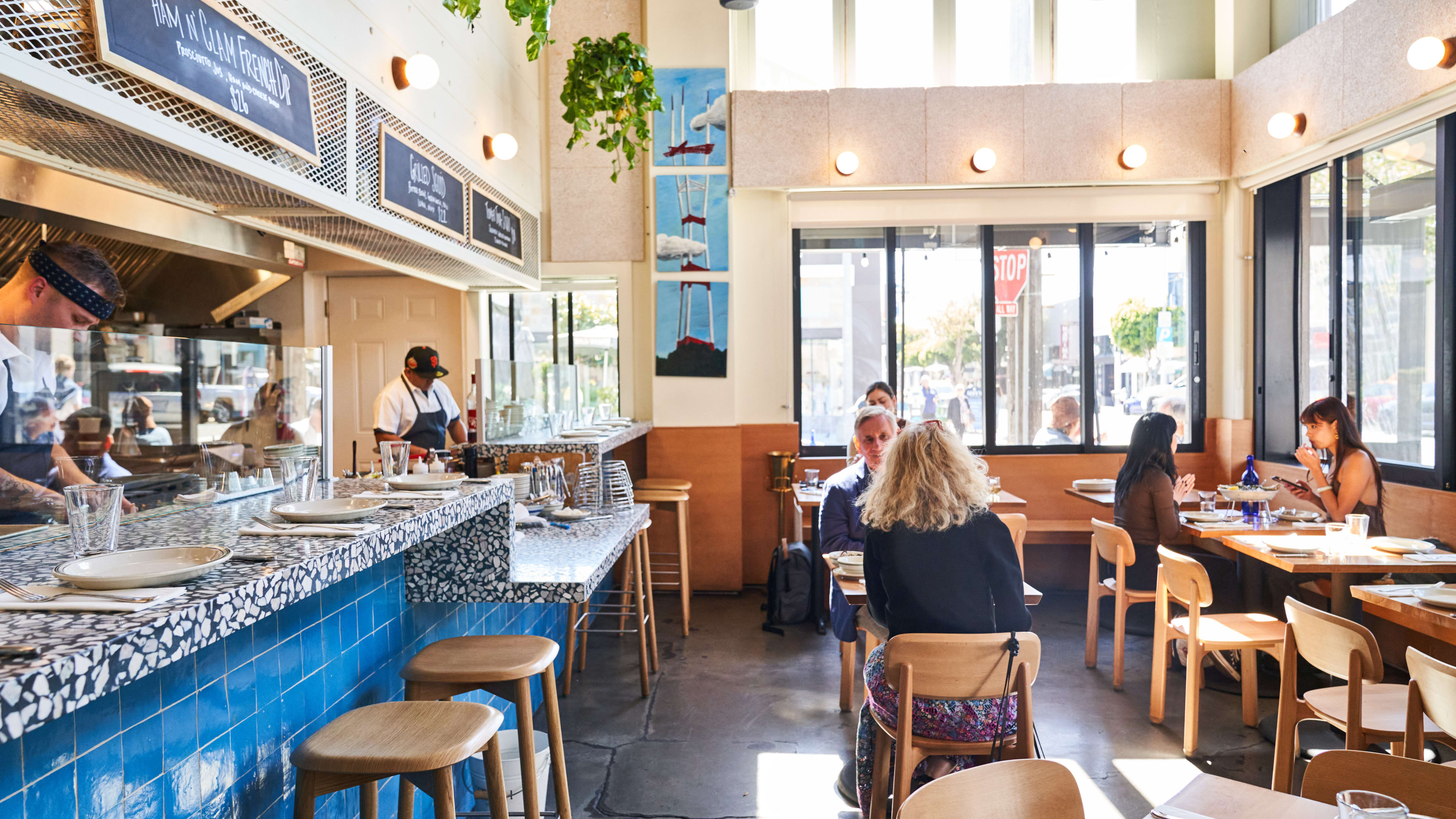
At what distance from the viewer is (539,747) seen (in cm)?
311

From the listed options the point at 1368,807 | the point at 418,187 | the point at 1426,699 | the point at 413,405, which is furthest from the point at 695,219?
the point at 1368,807

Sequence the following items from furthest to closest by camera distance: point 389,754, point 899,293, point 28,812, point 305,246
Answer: point 899,293
point 305,246
point 389,754
point 28,812

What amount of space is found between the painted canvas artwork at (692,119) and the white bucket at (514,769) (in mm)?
4350

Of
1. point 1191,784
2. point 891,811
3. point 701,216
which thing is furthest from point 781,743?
point 701,216

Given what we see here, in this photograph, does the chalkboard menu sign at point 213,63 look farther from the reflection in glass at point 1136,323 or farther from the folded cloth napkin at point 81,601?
the reflection in glass at point 1136,323

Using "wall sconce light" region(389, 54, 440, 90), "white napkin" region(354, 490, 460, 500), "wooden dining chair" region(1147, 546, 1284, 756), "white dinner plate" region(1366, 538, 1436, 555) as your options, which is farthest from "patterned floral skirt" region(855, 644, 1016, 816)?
"wall sconce light" region(389, 54, 440, 90)

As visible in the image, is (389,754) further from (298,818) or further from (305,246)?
(305,246)

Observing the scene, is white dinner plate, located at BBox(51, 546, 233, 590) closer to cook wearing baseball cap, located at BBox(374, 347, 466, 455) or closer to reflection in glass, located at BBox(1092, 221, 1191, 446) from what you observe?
cook wearing baseball cap, located at BBox(374, 347, 466, 455)

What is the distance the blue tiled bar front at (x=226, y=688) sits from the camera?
1.21 metres

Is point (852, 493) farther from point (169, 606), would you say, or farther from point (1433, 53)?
point (1433, 53)

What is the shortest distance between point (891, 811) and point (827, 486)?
1550 millimetres

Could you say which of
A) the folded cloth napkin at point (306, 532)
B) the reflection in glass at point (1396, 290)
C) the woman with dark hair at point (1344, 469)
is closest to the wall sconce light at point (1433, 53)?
the reflection in glass at point (1396, 290)

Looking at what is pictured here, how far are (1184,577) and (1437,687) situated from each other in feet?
4.84

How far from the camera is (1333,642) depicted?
265 cm
